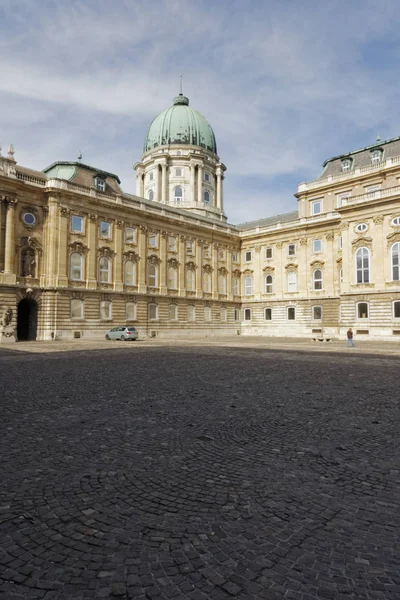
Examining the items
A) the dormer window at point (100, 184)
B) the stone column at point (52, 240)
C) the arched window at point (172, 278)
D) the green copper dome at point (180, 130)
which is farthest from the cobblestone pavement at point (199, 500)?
the green copper dome at point (180, 130)

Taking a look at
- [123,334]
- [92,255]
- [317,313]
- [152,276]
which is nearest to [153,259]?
[152,276]

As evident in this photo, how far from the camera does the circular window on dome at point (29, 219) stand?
38.2 metres

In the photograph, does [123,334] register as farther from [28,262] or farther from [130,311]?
[28,262]

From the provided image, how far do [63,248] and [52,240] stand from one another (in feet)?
4.25

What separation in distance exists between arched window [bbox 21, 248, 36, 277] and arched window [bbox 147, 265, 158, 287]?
1348cm

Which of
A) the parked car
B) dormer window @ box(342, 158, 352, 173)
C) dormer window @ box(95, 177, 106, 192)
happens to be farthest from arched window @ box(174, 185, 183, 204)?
the parked car

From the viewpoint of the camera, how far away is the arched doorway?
38653mm

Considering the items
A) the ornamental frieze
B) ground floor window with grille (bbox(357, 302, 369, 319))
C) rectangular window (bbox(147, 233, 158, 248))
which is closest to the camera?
ground floor window with grille (bbox(357, 302, 369, 319))

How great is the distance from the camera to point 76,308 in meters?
39.8

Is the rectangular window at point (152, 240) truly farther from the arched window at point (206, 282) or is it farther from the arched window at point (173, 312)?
the arched window at point (206, 282)

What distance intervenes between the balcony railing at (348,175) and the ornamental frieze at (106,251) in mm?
27202

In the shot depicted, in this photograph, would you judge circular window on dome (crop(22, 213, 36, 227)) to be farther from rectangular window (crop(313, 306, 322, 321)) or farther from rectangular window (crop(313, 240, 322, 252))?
rectangular window (crop(313, 306, 322, 321))

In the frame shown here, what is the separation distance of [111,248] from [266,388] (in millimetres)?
36237

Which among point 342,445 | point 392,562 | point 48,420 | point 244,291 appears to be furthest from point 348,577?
point 244,291
